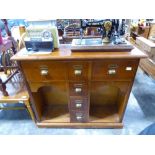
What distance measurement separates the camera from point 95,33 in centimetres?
156

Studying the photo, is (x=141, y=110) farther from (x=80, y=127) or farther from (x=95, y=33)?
(x=95, y=33)

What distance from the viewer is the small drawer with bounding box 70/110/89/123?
4.95 ft

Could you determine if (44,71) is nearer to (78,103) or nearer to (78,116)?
(78,103)

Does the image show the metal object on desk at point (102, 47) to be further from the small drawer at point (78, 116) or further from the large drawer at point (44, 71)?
the small drawer at point (78, 116)

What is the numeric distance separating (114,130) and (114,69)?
0.76 m

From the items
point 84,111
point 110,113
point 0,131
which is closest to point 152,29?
point 110,113

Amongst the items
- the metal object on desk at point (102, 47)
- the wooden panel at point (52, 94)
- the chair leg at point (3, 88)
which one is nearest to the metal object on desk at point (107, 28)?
the metal object on desk at point (102, 47)

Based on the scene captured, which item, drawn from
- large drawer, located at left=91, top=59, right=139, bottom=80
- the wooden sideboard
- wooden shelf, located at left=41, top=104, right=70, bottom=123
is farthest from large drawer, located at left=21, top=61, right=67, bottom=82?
wooden shelf, located at left=41, top=104, right=70, bottom=123

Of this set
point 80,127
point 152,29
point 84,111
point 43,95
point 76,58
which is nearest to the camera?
point 76,58

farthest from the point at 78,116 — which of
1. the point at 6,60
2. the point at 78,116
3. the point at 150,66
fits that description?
the point at 150,66

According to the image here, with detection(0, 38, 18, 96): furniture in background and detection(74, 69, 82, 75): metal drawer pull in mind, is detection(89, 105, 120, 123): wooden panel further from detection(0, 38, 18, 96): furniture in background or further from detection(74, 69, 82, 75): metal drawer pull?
detection(0, 38, 18, 96): furniture in background

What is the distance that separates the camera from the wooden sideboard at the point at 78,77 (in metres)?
1.13

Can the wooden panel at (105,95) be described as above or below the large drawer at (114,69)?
below
